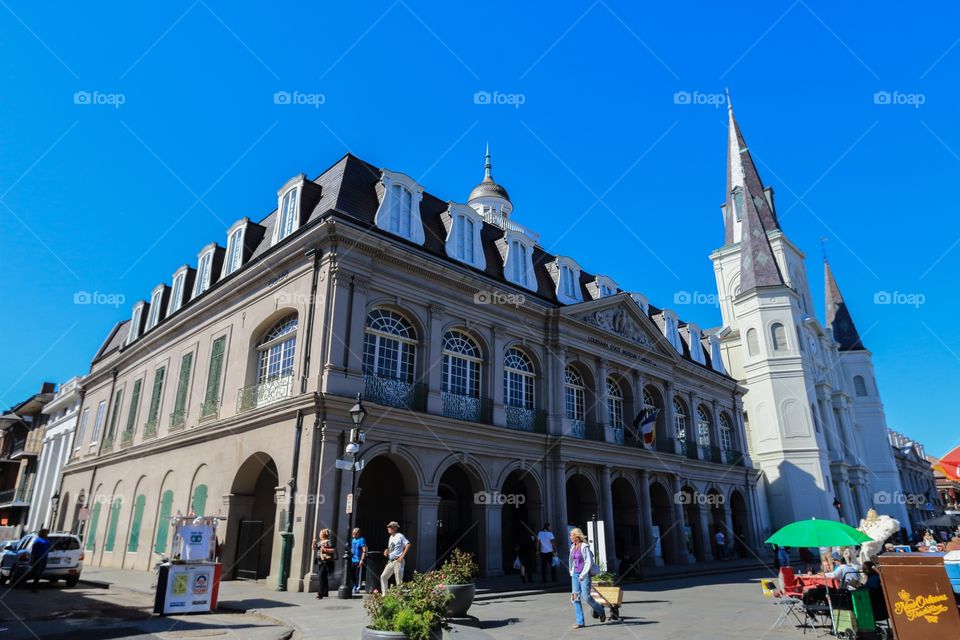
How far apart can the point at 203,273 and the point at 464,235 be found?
435 inches

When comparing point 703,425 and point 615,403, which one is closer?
point 615,403

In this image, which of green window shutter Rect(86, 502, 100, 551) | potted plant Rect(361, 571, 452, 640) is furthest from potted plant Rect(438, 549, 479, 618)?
green window shutter Rect(86, 502, 100, 551)

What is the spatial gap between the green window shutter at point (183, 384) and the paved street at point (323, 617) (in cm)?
742

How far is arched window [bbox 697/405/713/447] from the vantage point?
3203 centimetres

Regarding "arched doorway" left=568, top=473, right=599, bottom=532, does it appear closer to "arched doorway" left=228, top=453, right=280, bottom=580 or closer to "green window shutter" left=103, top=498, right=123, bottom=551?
"arched doorway" left=228, top=453, right=280, bottom=580

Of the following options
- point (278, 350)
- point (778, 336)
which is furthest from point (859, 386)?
point (278, 350)

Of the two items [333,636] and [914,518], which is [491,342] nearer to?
[333,636]

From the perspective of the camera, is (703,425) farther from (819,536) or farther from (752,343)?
(819,536)

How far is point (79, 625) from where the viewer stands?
32.9ft

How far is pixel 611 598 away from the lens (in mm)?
11188

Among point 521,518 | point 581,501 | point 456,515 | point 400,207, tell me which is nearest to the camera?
point 400,207

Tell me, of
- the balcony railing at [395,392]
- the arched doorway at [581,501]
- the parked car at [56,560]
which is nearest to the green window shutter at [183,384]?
the parked car at [56,560]

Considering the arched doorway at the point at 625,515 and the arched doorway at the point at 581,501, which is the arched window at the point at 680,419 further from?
the arched doorway at the point at 581,501

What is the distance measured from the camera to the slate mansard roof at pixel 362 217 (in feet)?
59.3
